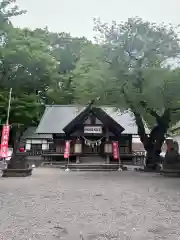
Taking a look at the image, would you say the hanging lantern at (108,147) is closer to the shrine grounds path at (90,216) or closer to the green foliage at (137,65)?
the green foliage at (137,65)

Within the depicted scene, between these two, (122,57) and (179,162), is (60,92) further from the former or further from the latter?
(179,162)

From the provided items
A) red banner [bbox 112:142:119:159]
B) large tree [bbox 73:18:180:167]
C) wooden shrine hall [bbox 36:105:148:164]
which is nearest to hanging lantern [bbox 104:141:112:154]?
wooden shrine hall [bbox 36:105:148:164]

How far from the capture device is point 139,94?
18438 millimetres

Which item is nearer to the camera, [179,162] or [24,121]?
[179,162]

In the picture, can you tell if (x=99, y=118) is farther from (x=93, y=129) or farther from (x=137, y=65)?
(x=137, y=65)

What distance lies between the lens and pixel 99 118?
27594 mm

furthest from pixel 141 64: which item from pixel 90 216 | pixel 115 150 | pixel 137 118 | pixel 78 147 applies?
pixel 90 216

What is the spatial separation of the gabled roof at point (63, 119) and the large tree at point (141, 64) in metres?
8.75

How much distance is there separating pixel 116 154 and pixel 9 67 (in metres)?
13.6

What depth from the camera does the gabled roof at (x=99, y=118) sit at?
2725cm

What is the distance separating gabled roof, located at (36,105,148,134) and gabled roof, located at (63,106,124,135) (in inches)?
21.4

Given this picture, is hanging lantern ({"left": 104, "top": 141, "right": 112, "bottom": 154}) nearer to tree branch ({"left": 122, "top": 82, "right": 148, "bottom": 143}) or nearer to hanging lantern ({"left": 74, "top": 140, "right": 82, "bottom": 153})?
hanging lantern ({"left": 74, "top": 140, "right": 82, "bottom": 153})

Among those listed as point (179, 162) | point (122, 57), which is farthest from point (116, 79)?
point (179, 162)

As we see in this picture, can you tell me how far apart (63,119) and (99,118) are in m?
5.97
